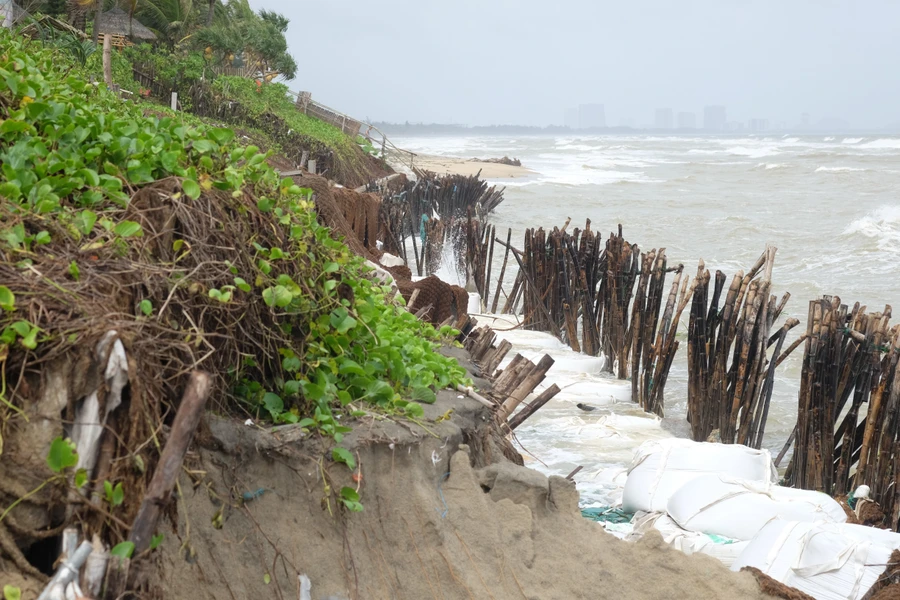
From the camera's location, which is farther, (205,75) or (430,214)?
(205,75)

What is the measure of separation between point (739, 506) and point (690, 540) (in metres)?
0.35

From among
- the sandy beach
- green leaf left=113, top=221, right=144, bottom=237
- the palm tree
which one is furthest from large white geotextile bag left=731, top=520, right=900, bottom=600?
the sandy beach

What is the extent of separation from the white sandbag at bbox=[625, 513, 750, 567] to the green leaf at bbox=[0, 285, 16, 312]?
3.25 metres

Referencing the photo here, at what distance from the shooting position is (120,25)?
2698 centimetres

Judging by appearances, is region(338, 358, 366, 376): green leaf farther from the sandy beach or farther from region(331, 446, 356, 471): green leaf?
the sandy beach

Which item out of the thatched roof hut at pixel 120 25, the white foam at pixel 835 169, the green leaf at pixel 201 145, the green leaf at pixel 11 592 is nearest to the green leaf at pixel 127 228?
the green leaf at pixel 201 145

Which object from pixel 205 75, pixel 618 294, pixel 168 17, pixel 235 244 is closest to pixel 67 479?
pixel 235 244

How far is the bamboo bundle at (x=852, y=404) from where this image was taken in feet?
17.5

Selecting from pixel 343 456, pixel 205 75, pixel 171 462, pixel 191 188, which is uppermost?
pixel 205 75

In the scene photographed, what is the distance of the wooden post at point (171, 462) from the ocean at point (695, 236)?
354 centimetres

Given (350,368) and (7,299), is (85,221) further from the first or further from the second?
(350,368)

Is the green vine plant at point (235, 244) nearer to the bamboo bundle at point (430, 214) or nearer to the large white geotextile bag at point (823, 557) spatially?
the large white geotextile bag at point (823, 557)

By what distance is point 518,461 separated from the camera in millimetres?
5035

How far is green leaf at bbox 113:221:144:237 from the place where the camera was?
284 centimetres
